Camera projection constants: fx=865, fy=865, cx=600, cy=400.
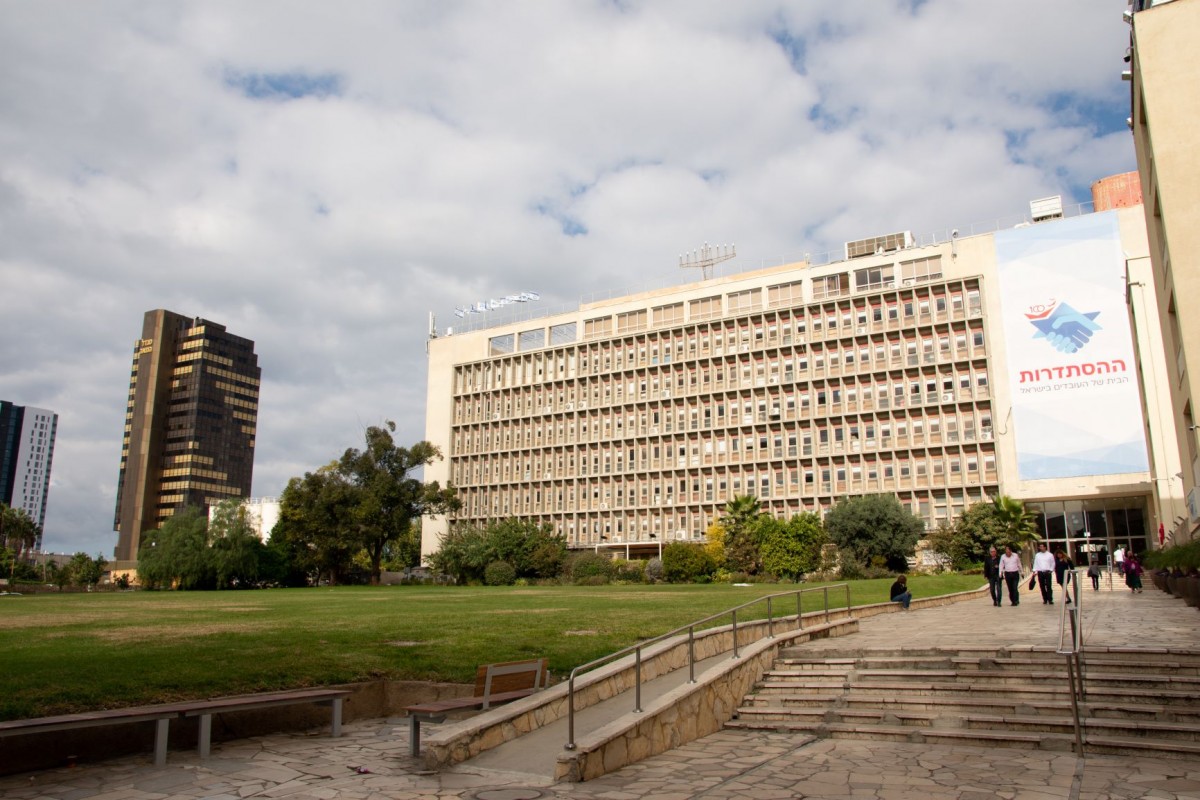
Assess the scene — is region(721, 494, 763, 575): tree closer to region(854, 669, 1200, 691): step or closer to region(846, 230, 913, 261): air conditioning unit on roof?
region(846, 230, 913, 261): air conditioning unit on roof

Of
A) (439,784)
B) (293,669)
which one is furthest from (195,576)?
(439,784)

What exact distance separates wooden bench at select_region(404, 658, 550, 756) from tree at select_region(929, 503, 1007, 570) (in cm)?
5069

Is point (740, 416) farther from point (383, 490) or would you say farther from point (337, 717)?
point (337, 717)

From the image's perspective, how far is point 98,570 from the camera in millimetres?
78375

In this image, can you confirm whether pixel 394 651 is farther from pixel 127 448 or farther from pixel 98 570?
pixel 127 448

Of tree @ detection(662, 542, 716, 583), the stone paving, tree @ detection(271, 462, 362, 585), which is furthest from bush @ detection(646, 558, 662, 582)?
the stone paving

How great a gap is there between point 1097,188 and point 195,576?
Answer: 70338 millimetres

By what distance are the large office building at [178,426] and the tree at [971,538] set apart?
127978 mm

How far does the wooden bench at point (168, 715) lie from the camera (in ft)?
25.6

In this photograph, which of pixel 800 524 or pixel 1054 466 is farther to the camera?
pixel 1054 466

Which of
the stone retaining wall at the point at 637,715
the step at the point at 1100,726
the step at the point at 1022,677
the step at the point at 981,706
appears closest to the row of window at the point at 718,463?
the stone retaining wall at the point at 637,715

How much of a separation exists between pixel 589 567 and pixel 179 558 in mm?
26509

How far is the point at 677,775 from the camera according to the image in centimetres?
838

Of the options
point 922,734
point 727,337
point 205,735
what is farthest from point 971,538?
point 205,735
